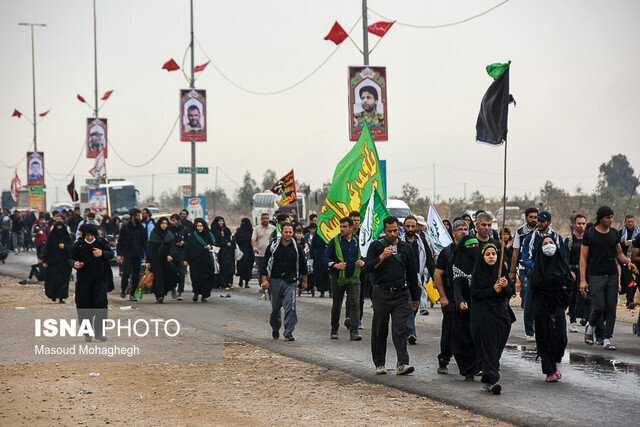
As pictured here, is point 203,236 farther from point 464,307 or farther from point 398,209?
point 398,209

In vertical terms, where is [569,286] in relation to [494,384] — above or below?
above

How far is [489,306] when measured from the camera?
1134cm

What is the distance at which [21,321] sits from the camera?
61.0ft

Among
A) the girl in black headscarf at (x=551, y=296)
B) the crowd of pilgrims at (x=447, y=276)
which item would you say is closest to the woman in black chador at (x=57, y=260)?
the crowd of pilgrims at (x=447, y=276)

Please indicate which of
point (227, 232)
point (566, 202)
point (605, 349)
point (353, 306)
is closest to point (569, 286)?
point (605, 349)

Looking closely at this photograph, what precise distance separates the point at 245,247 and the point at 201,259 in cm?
451

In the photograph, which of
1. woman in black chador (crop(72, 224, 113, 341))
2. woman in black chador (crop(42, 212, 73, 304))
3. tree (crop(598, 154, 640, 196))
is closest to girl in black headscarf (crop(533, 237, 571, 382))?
woman in black chador (crop(72, 224, 113, 341))

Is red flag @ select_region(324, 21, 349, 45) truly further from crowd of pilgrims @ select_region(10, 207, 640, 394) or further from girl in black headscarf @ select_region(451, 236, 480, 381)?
girl in black headscarf @ select_region(451, 236, 480, 381)

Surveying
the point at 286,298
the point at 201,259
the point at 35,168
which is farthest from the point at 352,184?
the point at 35,168

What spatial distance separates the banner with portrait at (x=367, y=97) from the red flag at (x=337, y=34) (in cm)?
232

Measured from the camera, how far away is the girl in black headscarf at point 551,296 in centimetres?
1193

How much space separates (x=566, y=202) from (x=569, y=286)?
1947 inches

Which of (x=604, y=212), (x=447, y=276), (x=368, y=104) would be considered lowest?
(x=447, y=276)

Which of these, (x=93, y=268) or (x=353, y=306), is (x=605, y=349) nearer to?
(x=353, y=306)
